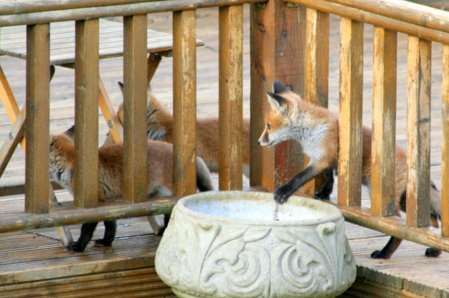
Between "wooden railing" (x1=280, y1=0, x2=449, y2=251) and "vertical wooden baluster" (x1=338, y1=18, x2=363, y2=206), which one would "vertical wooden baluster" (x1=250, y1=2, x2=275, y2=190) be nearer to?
"wooden railing" (x1=280, y1=0, x2=449, y2=251)

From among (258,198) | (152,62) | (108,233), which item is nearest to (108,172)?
(108,233)

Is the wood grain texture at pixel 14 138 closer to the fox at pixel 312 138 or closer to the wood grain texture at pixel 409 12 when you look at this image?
the fox at pixel 312 138

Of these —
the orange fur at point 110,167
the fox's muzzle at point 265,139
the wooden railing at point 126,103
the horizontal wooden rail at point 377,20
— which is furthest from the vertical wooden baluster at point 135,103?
the horizontal wooden rail at point 377,20

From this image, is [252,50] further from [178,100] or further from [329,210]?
[329,210]

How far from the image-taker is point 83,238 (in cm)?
588

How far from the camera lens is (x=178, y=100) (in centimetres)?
591

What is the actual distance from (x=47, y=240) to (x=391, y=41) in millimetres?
1672

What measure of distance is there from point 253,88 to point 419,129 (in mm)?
1039

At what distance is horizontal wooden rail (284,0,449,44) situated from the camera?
5.23 metres

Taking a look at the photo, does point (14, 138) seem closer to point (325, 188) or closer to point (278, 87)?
point (278, 87)

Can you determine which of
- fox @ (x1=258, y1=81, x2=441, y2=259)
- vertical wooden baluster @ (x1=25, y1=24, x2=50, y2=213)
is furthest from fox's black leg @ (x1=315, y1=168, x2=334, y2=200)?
vertical wooden baluster @ (x1=25, y1=24, x2=50, y2=213)

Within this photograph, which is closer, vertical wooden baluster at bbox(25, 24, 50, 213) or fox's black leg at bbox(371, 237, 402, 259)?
vertical wooden baluster at bbox(25, 24, 50, 213)

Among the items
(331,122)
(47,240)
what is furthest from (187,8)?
(47,240)

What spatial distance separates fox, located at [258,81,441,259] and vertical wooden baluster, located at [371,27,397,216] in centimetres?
12
